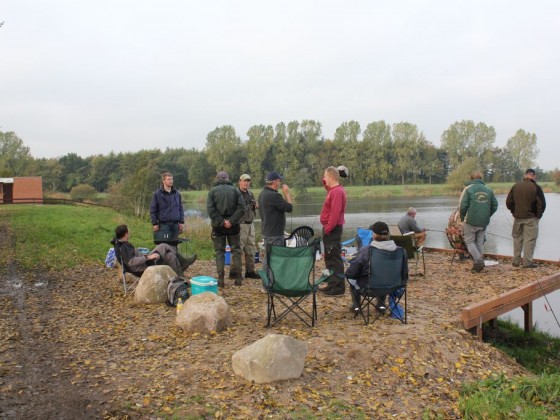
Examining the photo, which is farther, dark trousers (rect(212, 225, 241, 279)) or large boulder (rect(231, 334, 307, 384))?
dark trousers (rect(212, 225, 241, 279))

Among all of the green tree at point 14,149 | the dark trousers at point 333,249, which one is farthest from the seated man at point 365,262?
the green tree at point 14,149

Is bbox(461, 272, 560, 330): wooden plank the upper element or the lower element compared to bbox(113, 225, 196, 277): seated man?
lower

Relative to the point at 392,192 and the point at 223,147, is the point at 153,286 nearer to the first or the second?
the point at 392,192

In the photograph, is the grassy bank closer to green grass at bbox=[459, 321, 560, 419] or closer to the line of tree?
the line of tree

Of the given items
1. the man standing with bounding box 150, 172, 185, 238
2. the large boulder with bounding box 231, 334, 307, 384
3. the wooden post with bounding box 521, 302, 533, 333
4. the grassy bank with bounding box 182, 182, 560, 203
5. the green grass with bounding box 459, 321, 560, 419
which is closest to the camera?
the green grass with bounding box 459, 321, 560, 419

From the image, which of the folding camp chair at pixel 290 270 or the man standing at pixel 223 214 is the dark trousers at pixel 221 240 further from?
the folding camp chair at pixel 290 270

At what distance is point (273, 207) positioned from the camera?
6664 millimetres

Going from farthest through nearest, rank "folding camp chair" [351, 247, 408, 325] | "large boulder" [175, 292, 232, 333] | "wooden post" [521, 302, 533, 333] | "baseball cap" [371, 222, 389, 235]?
1. "wooden post" [521, 302, 533, 333]
2. "baseball cap" [371, 222, 389, 235]
3. "folding camp chair" [351, 247, 408, 325]
4. "large boulder" [175, 292, 232, 333]

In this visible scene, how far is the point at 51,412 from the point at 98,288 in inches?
172

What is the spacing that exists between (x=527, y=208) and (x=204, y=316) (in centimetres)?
629

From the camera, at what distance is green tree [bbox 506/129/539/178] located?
6469cm

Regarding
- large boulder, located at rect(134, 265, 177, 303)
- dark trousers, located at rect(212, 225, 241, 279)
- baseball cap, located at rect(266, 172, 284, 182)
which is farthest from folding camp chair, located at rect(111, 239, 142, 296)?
baseball cap, located at rect(266, 172, 284, 182)

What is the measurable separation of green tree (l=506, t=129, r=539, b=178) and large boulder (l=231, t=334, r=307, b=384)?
2726 inches

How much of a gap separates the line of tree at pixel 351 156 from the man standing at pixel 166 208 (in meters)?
54.1
